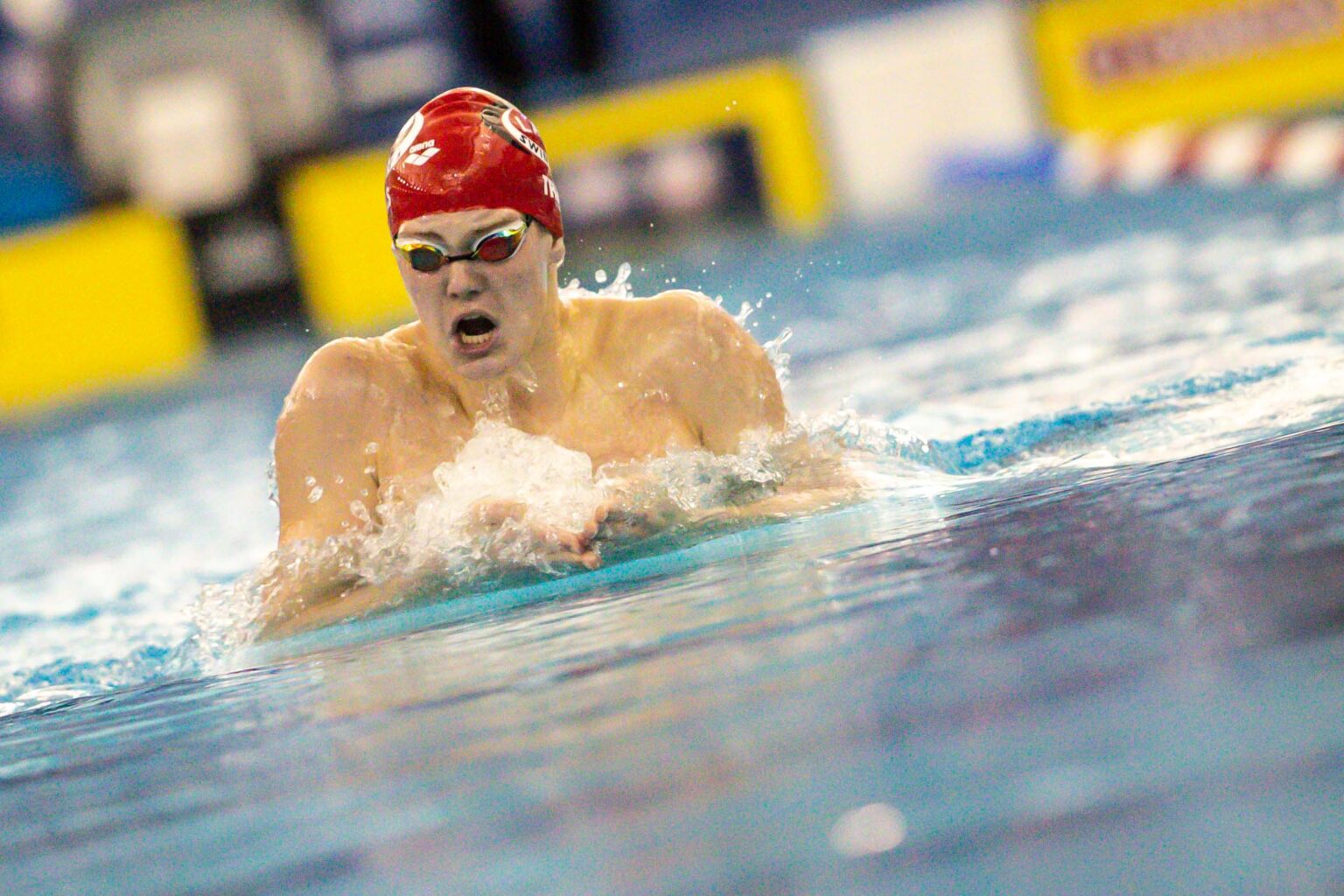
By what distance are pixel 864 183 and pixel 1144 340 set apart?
780cm

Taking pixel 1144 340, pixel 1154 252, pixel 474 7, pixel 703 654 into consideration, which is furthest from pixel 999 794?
pixel 474 7

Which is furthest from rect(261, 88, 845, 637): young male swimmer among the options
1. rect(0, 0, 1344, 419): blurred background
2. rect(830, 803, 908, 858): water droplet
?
rect(0, 0, 1344, 419): blurred background

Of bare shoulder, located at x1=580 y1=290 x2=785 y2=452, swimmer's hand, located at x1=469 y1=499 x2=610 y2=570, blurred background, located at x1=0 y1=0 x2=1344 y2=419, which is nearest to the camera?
swimmer's hand, located at x1=469 y1=499 x2=610 y2=570

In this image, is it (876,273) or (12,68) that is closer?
(876,273)

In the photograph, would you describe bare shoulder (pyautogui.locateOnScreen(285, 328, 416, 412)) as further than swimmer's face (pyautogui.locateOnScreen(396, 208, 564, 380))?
Yes

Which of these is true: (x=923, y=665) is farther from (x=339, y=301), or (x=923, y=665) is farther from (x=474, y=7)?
(x=474, y=7)

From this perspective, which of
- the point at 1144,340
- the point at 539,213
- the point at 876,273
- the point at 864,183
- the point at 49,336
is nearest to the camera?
the point at 539,213

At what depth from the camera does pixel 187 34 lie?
13.3 metres

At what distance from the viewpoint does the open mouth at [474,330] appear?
9.13ft

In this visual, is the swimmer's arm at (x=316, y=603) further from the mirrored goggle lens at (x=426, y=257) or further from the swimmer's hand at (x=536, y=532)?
the mirrored goggle lens at (x=426, y=257)

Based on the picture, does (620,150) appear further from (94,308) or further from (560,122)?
(94,308)

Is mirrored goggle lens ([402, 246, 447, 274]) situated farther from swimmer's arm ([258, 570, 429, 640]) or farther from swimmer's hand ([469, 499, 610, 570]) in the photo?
swimmer's arm ([258, 570, 429, 640])

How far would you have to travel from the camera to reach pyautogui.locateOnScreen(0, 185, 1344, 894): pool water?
4.03 ft

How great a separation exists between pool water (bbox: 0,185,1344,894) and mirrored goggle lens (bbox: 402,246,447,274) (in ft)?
1.77
